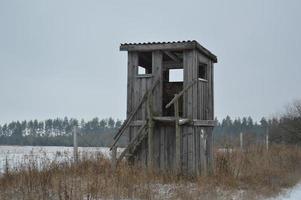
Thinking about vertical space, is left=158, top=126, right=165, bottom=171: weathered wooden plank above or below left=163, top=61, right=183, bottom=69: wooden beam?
below

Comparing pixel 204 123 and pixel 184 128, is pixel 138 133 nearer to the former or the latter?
pixel 184 128

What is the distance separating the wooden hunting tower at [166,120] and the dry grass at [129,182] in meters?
0.88

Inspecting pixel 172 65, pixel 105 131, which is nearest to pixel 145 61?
pixel 172 65

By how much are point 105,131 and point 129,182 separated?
203ft

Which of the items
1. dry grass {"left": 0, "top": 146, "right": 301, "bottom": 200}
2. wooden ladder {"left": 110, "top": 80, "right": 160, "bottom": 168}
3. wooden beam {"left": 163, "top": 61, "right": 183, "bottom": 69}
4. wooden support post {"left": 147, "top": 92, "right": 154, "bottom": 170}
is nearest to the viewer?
dry grass {"left": 0, "top": 146, "right": 301, "bottom": 200}

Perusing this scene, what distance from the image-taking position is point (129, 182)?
1078 centimetres

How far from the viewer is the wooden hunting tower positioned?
46.7ft

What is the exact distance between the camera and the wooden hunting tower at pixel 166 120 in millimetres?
14234

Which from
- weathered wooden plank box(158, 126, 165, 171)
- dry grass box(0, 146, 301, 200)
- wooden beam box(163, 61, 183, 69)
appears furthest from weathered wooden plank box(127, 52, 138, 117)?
dry grass box(0, 146, 301, 200)

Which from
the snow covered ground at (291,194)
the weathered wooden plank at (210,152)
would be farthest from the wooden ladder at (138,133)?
the snow covered ground at (291,194)

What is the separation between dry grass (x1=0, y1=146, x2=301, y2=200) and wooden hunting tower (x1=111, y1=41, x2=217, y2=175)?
88 centimetres

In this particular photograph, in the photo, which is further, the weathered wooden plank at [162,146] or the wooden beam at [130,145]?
the weathered wooden plank at [162,146]

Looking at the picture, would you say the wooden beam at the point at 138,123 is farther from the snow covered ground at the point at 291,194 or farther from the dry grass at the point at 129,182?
the snow covered ground at the point at 291,194

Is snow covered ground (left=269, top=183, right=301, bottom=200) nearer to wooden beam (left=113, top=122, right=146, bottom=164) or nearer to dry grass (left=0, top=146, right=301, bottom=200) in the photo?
dry grass (left=0, top=146, right=301, bottom=200)
